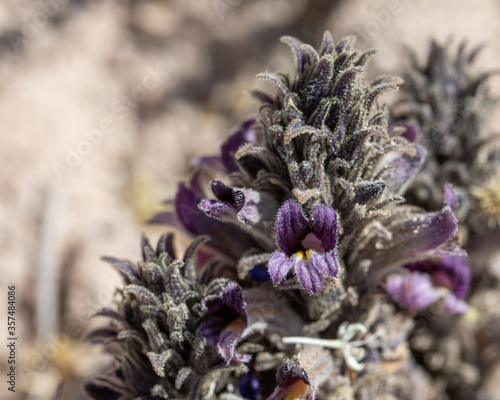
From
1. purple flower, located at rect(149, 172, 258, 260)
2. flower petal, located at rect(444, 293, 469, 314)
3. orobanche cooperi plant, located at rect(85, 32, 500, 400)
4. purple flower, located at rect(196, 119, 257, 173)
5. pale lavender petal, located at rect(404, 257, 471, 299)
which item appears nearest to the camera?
orobanche cooperi plant, located at rect(85, 32, 500, 400)

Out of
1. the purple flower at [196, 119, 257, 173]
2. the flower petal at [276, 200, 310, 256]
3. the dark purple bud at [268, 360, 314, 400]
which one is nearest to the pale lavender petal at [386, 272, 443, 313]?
the dark purple bud at [268, 360, 314, 400]

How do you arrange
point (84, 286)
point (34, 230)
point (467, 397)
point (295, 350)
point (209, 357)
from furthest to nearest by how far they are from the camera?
1. point (34, 230)
2. point (84, 286)
3. point (467, 397)
4. point (295, 350)
5. point (209, 357)

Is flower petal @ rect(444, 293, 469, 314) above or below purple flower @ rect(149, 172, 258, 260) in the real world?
below

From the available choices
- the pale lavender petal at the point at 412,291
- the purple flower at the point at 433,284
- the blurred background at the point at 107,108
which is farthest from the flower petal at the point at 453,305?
the blurred background at the point at 107,108

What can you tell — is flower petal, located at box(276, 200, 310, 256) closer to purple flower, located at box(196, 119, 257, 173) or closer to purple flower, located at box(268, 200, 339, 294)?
purple flower, located at box(268, 200, 339, 294)

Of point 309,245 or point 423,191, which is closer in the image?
point 309,245

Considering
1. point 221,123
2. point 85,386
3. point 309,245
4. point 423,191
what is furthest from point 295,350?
point 221,123

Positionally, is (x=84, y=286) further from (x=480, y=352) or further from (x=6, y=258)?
(x=480, y=352)

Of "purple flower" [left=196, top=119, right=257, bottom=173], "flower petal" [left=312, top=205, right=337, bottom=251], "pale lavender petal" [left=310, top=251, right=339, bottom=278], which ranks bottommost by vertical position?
"pale lavender petal" [left=310, top=251, right=339, bottom=278]
